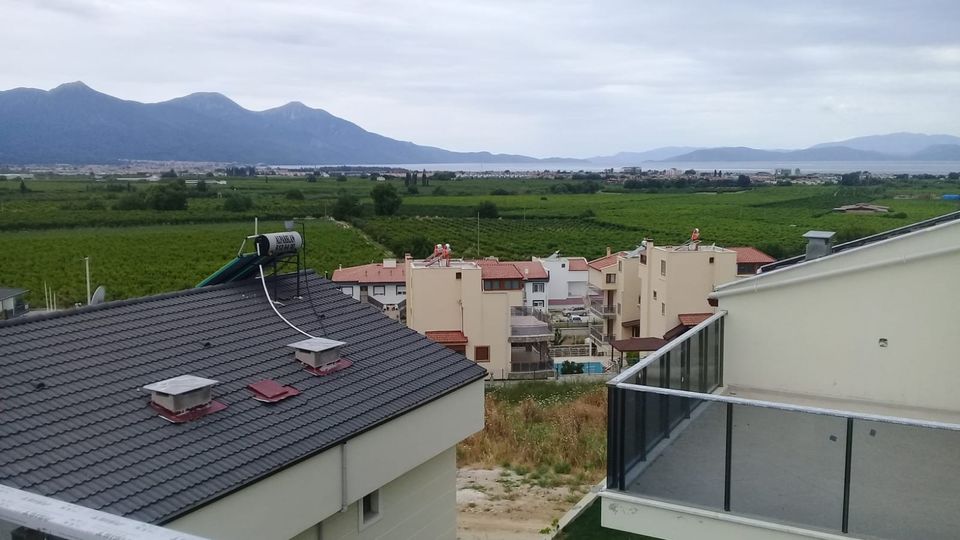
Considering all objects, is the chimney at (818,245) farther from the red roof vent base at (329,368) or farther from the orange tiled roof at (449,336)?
the orange tiled roof at (449,336)

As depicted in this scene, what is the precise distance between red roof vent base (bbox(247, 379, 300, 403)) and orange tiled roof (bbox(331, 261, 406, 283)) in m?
29.8

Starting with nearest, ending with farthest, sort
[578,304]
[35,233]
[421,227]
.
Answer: [578,304], [35,233], [421,227]

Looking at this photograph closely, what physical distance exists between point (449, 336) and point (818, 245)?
1883cm

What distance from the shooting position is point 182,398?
590cm

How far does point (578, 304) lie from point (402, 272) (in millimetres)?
10704

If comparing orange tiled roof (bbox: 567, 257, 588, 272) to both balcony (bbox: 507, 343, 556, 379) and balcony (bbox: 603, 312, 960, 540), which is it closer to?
balcony (bbox: 507, 343, 556, 379)

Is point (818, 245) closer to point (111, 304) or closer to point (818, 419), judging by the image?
point (818, 419)

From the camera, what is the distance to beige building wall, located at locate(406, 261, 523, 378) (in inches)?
1021

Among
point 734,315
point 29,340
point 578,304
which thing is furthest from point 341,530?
point 578,304

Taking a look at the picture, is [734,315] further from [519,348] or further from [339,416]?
[519,348]

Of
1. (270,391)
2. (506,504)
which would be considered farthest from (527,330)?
(270,391)

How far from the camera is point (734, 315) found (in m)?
7.38

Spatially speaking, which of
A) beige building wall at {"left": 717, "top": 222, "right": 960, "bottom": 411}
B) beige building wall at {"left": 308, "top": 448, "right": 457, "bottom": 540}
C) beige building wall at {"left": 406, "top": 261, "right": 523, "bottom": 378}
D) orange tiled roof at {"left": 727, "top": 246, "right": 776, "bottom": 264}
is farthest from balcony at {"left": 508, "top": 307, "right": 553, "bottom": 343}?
beige building wall at {"left": 717, "top": 222, "right": 960, "bottom": 411}

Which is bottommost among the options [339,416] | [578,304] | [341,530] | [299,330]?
[578,304]
